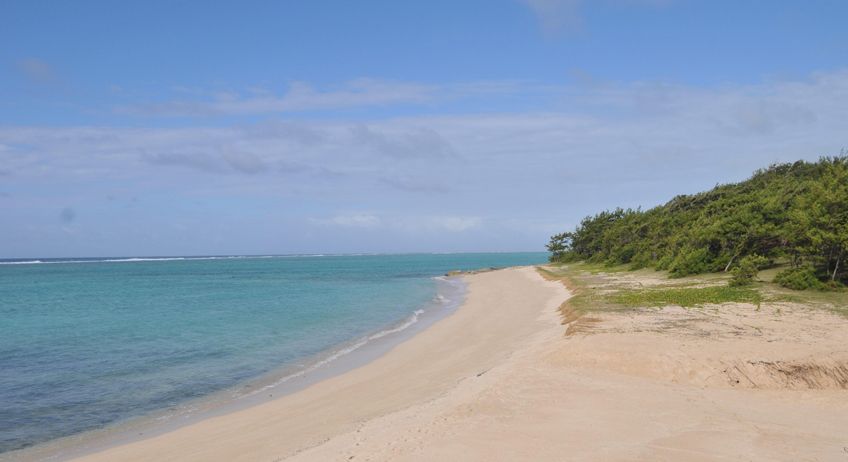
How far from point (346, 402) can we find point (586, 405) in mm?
5573

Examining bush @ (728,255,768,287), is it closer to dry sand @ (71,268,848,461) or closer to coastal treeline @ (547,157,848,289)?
coastal treeline @ (547,157,848,289)

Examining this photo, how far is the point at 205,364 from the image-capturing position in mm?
18359

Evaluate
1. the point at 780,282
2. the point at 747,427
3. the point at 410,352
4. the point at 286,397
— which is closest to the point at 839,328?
the point at 747,427

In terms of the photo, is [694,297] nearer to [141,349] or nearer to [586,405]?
[586,405]

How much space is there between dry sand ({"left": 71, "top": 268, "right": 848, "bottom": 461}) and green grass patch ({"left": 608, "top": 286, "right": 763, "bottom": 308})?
403 centimetres

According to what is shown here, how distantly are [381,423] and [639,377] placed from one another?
5787 mm

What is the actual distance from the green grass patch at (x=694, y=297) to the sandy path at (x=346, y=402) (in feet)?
12.7

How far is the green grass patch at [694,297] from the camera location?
70.7 feet

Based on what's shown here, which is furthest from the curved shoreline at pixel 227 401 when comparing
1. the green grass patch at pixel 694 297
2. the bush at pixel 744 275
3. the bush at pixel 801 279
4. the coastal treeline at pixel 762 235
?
the coastal treeline at pixel 762 235

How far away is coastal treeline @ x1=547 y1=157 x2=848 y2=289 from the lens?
2484cm

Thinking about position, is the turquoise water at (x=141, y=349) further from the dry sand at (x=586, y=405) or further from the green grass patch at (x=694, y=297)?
the green grass patch at (x=694, y=297)

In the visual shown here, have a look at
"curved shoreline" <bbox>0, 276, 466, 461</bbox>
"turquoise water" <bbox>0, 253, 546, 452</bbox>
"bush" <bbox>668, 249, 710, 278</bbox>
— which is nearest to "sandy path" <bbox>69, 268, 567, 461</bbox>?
"curved shoreline" <bbox>0, 276, 466, 461</bbox>

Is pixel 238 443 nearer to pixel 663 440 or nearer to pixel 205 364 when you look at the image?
pixel 663 440

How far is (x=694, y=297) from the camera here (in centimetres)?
2280
